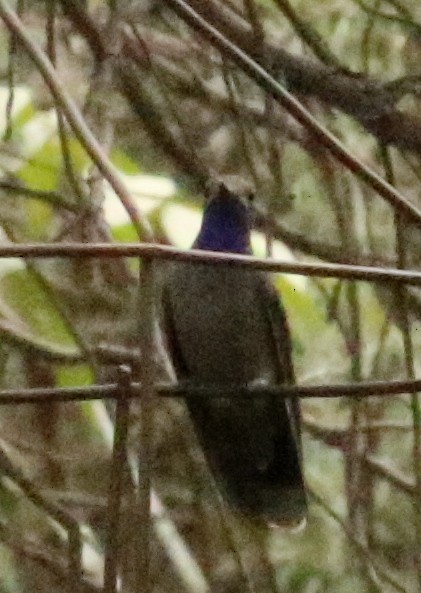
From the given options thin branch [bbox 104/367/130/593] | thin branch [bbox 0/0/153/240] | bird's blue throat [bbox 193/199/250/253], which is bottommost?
thin branch [bbox 104/367/130/593]

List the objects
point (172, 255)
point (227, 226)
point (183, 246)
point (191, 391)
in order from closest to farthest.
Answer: point (172, 255), point (191, 391), point (183, 246), point (227, 226)

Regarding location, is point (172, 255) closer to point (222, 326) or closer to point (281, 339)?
point (281, 339)

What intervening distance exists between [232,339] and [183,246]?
170 millimetres

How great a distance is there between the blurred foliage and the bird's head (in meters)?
0.02

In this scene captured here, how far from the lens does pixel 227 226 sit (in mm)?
1059

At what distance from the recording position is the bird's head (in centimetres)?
103

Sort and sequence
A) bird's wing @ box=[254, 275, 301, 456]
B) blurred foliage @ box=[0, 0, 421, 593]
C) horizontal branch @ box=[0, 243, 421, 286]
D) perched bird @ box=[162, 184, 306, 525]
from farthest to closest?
perched bird @ box=[162, 184, 306, 525] → bird's wing @ box=[254, 275, 301, 456] → blurred foliage @ box=[0, 0, 421, 593] → horizontal branch @ box=[0, 243, 421, 286]

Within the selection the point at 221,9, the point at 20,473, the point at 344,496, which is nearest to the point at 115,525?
the point at 20,473

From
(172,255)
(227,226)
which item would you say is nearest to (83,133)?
(172,255)

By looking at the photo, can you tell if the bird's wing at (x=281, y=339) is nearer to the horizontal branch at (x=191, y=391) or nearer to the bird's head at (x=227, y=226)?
the bird's head at (x=227, y=226)

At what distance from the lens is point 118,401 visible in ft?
1.22

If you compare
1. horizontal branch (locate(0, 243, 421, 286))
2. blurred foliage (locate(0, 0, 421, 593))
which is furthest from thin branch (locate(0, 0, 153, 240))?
blurred foliage (locate(0, 0, 421, 593))

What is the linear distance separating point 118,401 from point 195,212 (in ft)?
2.02

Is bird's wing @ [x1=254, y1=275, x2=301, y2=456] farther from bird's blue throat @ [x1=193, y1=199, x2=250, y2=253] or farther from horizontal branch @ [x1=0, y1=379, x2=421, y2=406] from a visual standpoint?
horizontal branch @ [x1=0, y1=379, x2=421, y2=406]
